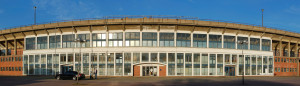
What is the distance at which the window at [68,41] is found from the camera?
50.1 meters

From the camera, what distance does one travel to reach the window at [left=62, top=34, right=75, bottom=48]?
50.1 metres

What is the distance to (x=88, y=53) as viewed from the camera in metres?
49.2

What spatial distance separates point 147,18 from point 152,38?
11.8 feet

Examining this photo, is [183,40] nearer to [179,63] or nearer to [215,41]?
[179,63]

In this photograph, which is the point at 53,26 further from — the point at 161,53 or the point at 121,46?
the point at 161,53

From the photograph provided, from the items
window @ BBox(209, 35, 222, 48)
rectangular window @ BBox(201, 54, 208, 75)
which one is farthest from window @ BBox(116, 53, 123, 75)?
window @ BBox(209, 35, 222, 48)

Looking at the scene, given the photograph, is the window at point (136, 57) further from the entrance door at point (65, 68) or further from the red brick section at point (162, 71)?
the entrance door at point (65, 68)

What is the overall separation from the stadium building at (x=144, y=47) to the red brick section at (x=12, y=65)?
109 inches

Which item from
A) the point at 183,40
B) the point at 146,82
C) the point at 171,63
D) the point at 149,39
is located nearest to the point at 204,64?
the point at 183,40

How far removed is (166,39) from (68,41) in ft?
59.2

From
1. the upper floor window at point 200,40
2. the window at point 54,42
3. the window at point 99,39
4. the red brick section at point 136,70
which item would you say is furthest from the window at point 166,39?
the window at point 54,42

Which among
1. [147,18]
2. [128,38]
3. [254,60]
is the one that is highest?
[147,18]

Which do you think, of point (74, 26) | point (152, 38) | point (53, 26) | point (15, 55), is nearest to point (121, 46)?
point (152, 38)

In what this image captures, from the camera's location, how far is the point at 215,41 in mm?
50375
